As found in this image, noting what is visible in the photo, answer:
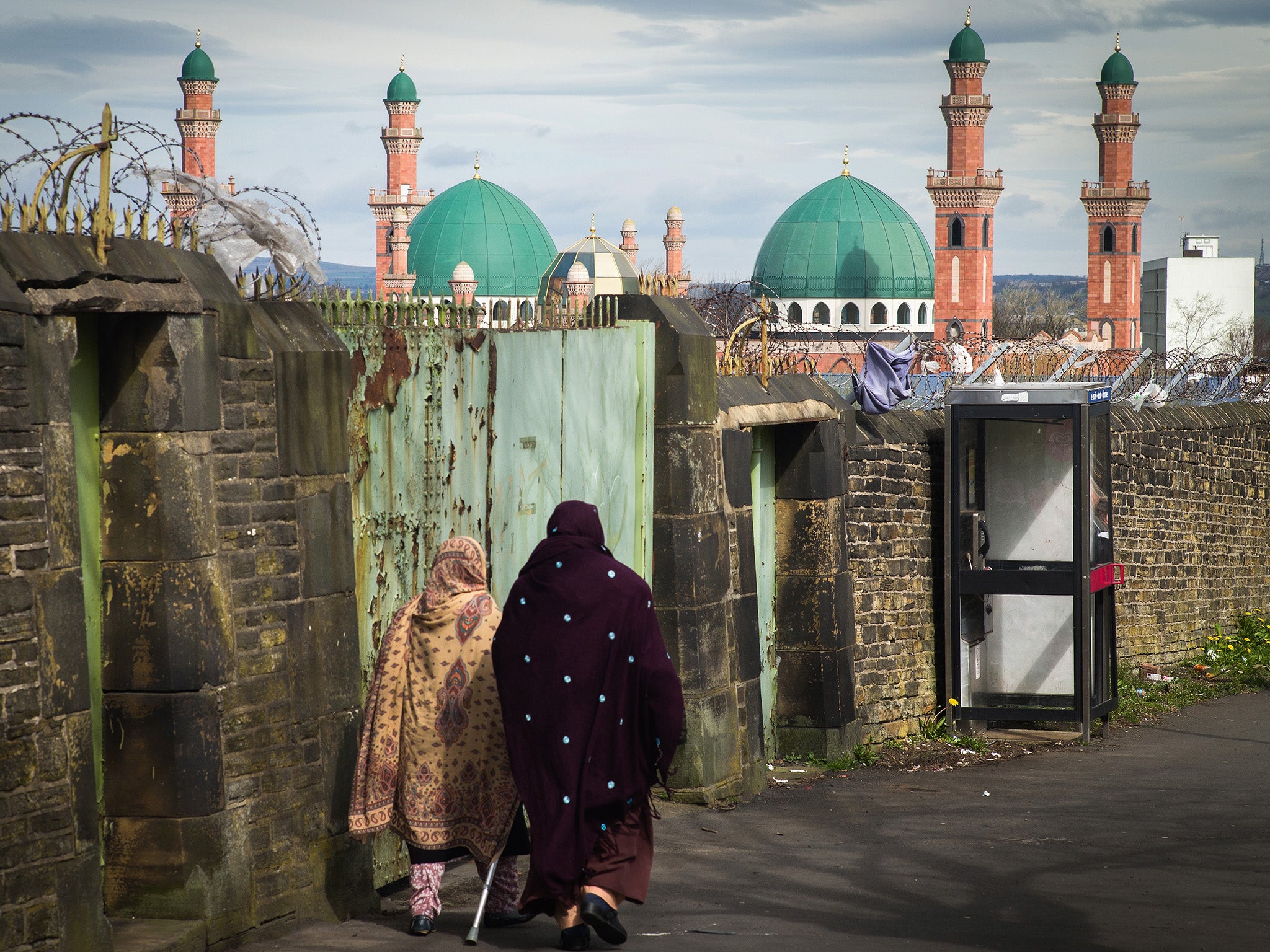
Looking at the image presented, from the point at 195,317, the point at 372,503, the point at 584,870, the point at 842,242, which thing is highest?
the point at 842,242

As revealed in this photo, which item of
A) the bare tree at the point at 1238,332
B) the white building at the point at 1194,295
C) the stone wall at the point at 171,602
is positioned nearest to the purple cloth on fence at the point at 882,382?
the stone wall at the point at 171,602

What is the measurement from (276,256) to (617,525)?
2.31 m

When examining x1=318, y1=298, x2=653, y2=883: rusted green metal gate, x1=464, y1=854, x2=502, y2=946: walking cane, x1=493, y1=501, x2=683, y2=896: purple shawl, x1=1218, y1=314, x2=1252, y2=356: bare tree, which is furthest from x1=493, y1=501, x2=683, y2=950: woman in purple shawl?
x1=1218, y1=314, x2=1252, y2=356: bare tree

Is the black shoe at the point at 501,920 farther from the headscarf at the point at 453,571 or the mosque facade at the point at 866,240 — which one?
the mosque facade at the point at 866,240

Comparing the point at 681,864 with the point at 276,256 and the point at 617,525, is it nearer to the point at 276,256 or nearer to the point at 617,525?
the point at 617,525

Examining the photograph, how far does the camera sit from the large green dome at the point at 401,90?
54.9 meters

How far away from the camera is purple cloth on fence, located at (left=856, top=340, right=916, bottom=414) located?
10.5m

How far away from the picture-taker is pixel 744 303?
10.8m

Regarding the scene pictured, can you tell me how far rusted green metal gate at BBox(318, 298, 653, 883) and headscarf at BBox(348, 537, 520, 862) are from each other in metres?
0.70

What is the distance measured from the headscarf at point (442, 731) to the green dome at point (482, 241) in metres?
49.6

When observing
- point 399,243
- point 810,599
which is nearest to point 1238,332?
point 399,243

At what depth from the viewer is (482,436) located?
21.8ft

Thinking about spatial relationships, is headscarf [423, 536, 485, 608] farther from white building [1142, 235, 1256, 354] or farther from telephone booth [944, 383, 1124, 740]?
white building [1142, 235, 1256, 354]

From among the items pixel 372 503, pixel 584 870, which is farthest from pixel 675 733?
pixel 372 503
